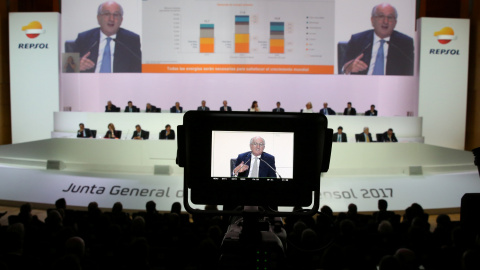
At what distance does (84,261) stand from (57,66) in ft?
33.0

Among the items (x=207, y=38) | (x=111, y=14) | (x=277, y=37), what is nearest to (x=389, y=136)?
(x=277, y=37)

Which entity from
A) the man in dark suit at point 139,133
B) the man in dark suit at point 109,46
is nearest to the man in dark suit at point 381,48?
the man in dark suit at point 139,133

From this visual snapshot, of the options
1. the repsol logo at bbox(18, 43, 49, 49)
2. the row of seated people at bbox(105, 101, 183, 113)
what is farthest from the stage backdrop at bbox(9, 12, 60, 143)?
the row of seated people at bbox(105, 101, 183, 113)

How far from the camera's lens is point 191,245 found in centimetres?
336

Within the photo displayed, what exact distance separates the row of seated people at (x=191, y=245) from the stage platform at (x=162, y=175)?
2.30 metres

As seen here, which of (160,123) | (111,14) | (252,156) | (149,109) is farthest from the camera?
(111,14)

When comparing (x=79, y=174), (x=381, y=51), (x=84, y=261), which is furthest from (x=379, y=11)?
(x=84, y=261)

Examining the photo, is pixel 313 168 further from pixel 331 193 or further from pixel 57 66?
pixel 57 66

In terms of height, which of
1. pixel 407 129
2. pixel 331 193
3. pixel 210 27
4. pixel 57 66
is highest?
pixel 210 27

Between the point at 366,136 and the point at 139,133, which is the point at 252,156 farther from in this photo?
the point at 366,136

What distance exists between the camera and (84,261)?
2975mm

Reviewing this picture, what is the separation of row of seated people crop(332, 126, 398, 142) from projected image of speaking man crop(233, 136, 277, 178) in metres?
7.64

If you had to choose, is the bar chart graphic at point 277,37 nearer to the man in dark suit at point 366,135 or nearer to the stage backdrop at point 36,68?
the man in dark suit at point 366,135

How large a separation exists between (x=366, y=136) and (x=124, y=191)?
530 cm
